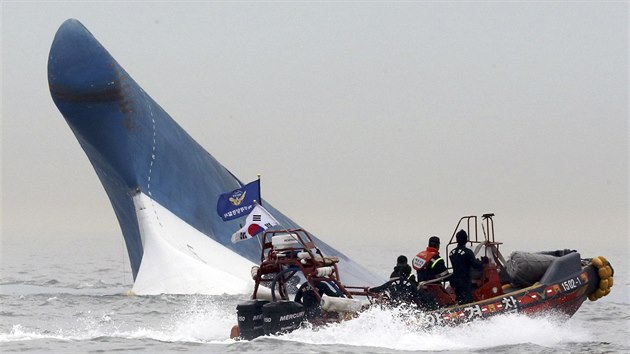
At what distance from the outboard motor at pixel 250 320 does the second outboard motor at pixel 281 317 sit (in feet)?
0.62

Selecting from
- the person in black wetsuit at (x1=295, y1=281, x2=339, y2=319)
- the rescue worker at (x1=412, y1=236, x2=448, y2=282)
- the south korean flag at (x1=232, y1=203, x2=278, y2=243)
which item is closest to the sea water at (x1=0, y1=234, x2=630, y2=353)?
the person in black wetsuit at (x1=295, y1=281, x2=339, y2=319)

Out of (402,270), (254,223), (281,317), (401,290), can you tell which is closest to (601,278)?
(402,270)

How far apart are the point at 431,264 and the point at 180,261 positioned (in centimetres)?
1477

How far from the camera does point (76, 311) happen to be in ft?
91.7

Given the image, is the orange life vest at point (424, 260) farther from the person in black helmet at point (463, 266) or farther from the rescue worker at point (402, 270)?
the person in black helmet at point (463, 266)

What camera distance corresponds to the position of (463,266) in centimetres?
2019

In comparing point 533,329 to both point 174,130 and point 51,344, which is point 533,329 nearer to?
point 51,344

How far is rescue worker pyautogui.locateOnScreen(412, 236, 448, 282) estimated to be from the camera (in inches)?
797

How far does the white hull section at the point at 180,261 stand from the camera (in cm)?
3259

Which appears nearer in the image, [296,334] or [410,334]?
[296,334]

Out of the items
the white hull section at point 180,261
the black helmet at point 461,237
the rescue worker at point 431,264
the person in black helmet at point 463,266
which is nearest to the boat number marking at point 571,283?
the person in black helmet at point 463,266

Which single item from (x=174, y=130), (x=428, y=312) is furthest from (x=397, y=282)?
(x=174, y=130)

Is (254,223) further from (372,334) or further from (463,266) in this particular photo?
(463,266)

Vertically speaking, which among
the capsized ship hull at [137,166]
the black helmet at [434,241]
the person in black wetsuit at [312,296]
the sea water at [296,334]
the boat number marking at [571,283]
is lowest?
the sea water at [296,334]
